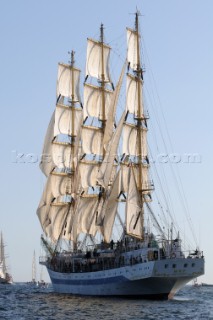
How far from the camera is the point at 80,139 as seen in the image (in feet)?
301

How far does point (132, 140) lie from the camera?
254 feet

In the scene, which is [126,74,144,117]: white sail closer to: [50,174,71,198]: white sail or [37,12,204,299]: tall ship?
[37,12,204,299]: tall ship

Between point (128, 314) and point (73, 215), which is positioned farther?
point (73, 215)

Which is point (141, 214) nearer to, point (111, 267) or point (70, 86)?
point (111, 267)

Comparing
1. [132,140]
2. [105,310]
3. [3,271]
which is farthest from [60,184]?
[3,271]

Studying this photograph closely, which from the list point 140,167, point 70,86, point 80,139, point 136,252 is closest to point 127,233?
point 136,252

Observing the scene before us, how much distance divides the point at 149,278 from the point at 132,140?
666 inches

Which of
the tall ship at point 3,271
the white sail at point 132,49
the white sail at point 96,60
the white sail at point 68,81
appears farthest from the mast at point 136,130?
the tall ship at point 3,271

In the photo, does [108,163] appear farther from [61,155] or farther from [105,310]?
[105,310]

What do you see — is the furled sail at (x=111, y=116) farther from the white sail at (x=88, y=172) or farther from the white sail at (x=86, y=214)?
the white sail at (x=86, y=214)

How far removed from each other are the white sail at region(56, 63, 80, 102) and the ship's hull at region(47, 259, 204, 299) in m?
31.3

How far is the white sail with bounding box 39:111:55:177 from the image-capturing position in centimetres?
9706

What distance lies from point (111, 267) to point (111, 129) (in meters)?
18.1

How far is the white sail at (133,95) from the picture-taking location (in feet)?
254
